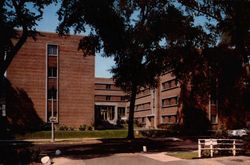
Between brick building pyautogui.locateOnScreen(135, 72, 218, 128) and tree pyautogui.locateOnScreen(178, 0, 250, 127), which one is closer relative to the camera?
tree pyautogui.locateOnScreen(178, 0, 250, 127)

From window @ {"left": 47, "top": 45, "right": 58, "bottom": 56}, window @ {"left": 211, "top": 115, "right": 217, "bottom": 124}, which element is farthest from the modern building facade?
window @ {"left": 211, "top": 115, "right": 217, "bottom": 124}

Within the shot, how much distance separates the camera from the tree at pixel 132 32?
28391 millimetres

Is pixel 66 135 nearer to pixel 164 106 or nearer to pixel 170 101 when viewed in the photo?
pixel 170 101

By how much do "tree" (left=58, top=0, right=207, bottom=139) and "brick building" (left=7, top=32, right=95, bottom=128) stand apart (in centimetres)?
1081

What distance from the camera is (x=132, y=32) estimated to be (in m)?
39.9

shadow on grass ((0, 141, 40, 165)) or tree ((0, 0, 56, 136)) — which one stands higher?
tree ((0, 0, 56, 136))

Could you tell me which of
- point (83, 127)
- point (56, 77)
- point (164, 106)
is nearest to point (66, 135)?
point (83, 127)

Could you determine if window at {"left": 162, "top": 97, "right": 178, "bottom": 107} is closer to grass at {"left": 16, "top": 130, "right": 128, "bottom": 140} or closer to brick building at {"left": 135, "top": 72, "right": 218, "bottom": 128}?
brick building at {"left": 135, "top": 72, "right": 218, "bottom": 128}

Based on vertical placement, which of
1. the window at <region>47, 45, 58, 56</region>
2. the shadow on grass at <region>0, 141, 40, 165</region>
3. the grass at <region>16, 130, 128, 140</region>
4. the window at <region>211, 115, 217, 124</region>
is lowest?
the grass at <region>16, 130, 128, 140</region>

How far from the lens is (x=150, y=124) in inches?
3169

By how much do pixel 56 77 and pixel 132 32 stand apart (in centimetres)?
1901

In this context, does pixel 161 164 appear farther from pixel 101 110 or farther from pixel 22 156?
pixel 101 110

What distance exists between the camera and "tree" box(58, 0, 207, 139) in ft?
93.1

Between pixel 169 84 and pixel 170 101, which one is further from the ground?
pixel 169 84
